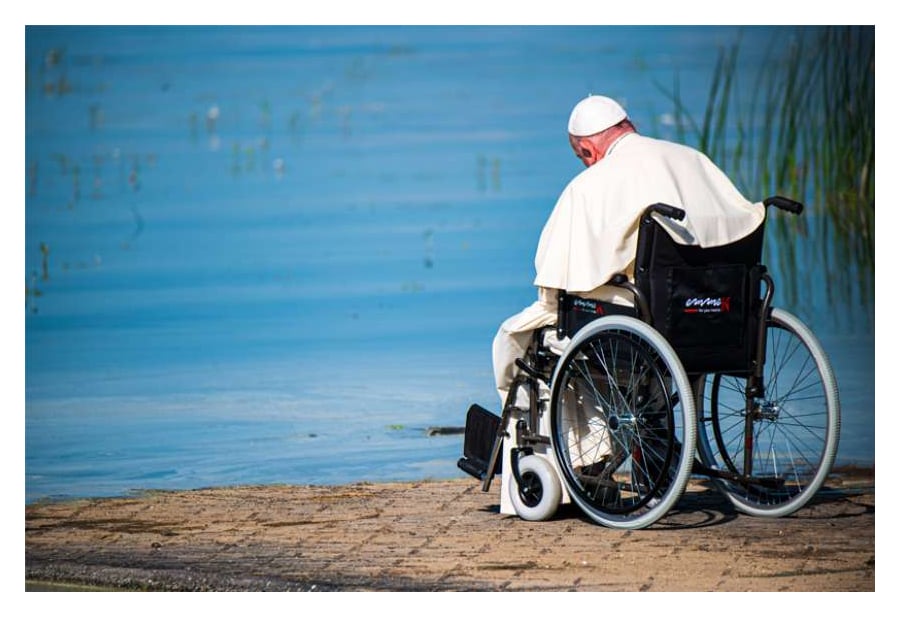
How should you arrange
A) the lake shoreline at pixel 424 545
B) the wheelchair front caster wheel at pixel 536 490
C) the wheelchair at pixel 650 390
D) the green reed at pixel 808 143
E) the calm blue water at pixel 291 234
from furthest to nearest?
the green reed at pixel 808 143, the calm blue water at pixel 291 234, the wheelchair front caster wheel at pixel 536 490, the wheelchair at pixel 650 390, the lake shoreline at pixel 424 545

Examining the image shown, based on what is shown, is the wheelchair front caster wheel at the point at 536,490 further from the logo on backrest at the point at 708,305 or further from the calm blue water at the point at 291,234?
the calm blue water at the point at 291,234

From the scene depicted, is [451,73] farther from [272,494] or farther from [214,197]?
[272,494]

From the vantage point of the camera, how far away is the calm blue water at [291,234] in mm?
7504

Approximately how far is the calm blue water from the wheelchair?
115 cm

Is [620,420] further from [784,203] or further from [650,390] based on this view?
[784,203]

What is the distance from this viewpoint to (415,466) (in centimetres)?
706

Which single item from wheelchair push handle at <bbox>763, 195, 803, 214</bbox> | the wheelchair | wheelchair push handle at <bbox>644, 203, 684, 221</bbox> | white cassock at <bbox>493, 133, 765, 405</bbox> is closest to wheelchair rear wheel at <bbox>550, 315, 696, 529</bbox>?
the wheelchair

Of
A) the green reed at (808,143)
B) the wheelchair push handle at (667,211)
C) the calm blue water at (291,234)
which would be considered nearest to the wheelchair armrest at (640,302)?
the wheelchair push handle at (667,211)

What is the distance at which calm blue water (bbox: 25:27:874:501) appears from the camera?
7504 millimetres

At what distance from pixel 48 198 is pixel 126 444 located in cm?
162

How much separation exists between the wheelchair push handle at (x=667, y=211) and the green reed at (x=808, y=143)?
8.05 ft

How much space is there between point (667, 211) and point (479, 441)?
1.16 m

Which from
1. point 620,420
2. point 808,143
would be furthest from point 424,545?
point 808,143
